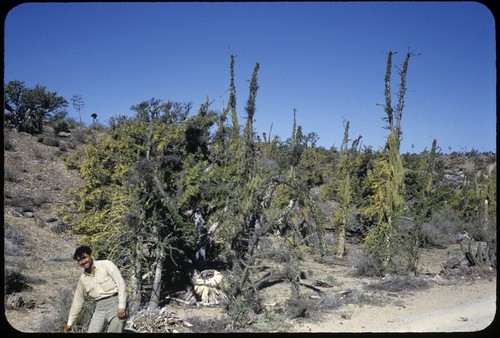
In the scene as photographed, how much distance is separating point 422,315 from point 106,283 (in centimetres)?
631

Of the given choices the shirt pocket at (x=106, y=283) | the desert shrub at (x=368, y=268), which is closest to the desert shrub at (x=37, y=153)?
the desert shrub at (x=368, y=268)

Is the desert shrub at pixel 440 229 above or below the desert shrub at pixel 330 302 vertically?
above

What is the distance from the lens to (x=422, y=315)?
8578mm

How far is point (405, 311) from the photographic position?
29.7 ft

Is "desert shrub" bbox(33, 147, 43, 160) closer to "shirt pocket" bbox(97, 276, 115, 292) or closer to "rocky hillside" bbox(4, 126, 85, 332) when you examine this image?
"rocky hillside" bbox(4, 126, 85, 332)

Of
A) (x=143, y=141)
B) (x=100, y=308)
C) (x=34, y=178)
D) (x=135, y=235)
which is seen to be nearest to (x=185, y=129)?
(x=143, y=141)

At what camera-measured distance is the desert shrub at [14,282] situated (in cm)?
963

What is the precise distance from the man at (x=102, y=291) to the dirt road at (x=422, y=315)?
386 centimetres

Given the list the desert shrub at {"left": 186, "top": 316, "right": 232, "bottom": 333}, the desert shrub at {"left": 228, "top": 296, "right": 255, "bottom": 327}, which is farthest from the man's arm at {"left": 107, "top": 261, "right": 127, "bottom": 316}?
the desert shrub at {"left": 228, "top": 296, "right": 255, "bottom": 327}

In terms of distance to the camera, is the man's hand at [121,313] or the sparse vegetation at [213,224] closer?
the man's hand at [121,313]

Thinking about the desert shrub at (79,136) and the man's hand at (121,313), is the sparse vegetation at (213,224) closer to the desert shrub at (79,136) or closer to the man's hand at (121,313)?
the man's hand at (121,313)

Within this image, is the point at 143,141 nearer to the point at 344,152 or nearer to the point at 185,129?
the point at 185,129

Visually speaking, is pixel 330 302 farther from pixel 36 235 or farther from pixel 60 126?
pixel 60 126

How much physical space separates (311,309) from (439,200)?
739 inches
